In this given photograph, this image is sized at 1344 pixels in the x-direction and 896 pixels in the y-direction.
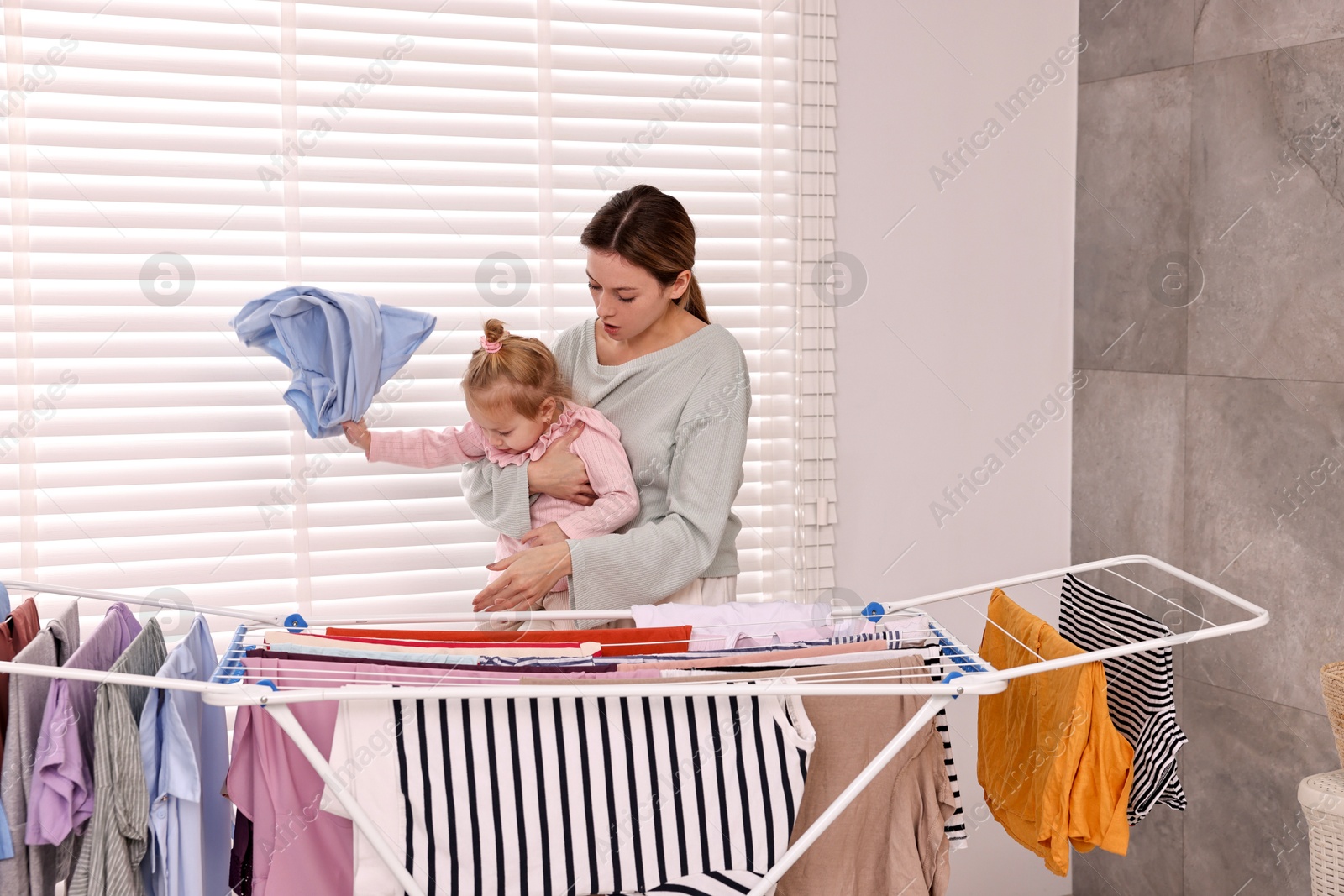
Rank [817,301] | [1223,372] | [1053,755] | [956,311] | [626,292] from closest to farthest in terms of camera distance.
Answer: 1. [1053,755]
2. [626,292]
3. [1223,372]
4. [817,301]
5. [956,311]

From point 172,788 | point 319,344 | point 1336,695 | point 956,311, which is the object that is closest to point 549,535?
point 319,344

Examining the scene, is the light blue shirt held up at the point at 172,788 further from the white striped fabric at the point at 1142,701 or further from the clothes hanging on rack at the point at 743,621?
the white striped fabric at the point at 1142,701

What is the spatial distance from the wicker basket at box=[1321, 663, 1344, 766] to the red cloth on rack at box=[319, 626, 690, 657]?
4.05 feet

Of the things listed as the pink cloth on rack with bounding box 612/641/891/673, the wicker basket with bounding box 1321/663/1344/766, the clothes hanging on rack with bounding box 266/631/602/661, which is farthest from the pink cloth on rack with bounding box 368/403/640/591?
the wicker basket with bounding box 1321/663/1344/766

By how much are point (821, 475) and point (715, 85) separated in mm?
969

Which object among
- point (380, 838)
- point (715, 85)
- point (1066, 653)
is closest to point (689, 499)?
point (1066, 653)

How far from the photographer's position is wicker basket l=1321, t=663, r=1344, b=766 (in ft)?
6.51

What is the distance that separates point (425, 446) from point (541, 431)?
0.27 meters

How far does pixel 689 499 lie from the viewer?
1.99m

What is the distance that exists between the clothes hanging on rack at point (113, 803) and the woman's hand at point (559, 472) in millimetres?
787

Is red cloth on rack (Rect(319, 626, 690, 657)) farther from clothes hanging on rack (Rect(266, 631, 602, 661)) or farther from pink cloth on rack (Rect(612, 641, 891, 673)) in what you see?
pink cloth on rack (Rect(612, 641, 891, 673))

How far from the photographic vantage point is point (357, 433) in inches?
81.0

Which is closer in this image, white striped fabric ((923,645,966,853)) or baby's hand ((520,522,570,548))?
white striped fabric ((923,645,966,853))

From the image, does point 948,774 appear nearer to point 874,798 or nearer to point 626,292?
point 874,798
